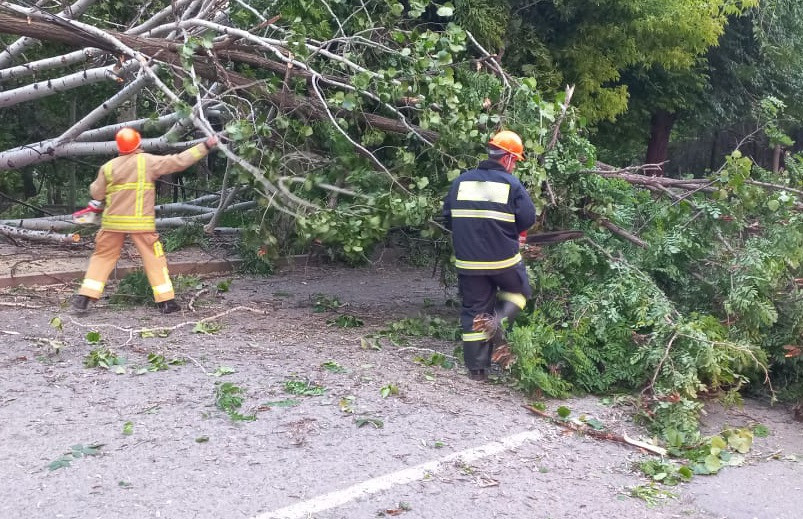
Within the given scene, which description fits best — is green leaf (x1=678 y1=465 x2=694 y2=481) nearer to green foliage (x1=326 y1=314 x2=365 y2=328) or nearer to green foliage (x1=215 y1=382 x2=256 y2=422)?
green foliage (x1=215 y1=382 x2=256 y2=422)

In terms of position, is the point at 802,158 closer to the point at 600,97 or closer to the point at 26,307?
the point at 600,97

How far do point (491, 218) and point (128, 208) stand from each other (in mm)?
3203

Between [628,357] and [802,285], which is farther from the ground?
[802,285]

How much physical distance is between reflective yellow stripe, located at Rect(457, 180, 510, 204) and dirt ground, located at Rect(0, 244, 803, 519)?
1.25 m

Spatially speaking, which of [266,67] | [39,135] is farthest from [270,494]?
[39,135]

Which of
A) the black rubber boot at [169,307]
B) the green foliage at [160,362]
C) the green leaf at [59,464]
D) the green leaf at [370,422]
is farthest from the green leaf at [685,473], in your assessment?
the black rubber boot at [169,307]

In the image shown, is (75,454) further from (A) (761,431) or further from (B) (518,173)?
(A) (761,431)

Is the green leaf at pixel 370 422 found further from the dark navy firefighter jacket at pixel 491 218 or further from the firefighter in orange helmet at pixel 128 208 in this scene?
the firefighter in orange helmet at pixel 128 208

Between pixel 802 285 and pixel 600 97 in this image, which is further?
pixel 600 97

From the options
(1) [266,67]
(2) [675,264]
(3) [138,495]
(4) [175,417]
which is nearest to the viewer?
(3) [138,495]

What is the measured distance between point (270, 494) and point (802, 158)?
4805 mm

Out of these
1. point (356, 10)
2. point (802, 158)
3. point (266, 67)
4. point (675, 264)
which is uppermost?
point (356, 10)

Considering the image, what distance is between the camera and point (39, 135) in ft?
43.8

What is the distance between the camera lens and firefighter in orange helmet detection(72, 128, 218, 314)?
21.9 ft
